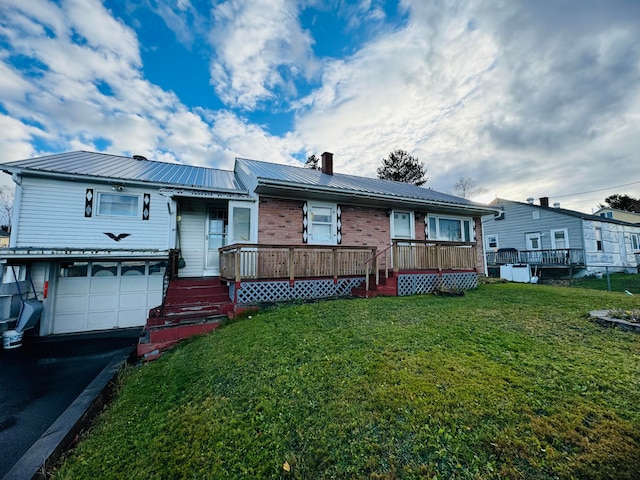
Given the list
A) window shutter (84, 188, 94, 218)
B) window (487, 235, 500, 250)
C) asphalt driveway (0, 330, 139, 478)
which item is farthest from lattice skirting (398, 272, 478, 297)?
window (487, 235, 500, 250)

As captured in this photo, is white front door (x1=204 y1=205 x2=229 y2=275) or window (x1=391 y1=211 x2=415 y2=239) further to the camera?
window (x1=391 y1=211 x2=415 y2=239)

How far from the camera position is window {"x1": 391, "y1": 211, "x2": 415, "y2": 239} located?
36.8ft

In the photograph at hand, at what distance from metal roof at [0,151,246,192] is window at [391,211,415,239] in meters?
6.32

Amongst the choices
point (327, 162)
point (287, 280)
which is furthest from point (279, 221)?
point (327, 162)

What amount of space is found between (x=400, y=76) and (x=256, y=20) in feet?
18.0

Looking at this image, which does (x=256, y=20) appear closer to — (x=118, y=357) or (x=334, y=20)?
(x=334, y=20)

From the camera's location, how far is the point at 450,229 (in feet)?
41.6

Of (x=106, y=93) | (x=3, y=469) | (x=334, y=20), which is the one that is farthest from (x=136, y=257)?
(x=334, y=20)

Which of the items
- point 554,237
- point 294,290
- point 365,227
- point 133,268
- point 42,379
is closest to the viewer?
point 42,379

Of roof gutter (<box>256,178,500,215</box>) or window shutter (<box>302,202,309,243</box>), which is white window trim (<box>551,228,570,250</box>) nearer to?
roof gutter (<box>256,178,500,215</box>)

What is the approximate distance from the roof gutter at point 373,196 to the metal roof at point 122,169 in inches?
68.0

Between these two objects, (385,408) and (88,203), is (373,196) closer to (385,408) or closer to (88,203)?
(385,408)

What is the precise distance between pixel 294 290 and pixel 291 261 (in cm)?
Result: 91

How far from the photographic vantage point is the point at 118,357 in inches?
213
